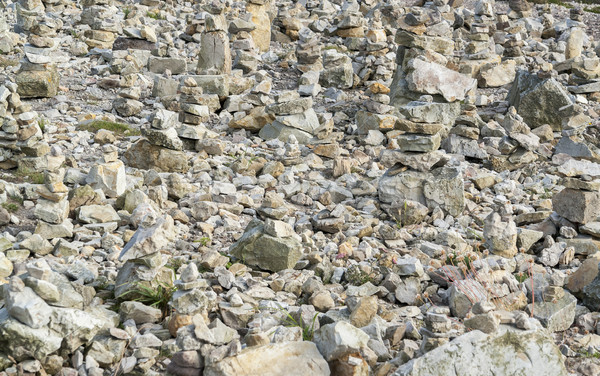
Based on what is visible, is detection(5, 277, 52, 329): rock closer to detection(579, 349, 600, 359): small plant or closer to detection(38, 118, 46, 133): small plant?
detection(579, 349, 600, 359): small plant

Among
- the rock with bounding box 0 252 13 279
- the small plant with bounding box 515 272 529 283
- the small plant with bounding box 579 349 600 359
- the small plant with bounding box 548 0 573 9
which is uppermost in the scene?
the rock with bounding box 0 252 13 279

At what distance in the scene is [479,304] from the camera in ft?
19.8

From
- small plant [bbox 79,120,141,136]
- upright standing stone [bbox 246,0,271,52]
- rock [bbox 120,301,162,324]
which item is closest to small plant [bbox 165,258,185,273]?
rock [bbox 120,301,162,324]

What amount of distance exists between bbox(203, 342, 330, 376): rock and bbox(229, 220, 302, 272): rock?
2431 mm

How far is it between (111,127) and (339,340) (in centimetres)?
871

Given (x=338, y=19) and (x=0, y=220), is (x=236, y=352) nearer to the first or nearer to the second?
(x=0, y=220)

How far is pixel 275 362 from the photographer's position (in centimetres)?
557

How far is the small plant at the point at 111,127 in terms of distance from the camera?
1277 cm

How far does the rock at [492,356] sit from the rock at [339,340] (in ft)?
1.50

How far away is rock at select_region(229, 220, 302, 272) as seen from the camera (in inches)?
322

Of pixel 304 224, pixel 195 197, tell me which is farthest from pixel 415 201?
pixel 195 197

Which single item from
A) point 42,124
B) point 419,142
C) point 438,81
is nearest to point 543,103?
point 438,81

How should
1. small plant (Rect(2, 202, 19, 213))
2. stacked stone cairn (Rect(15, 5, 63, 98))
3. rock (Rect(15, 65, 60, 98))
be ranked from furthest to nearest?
rock (Rect(15, 65, 60, 98)), stacked stone cairn (Rect(15, 5, 63, 98)), small plant (Rect(2, 202, 19, 213))

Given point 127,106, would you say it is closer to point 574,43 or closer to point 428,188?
point 428,188
